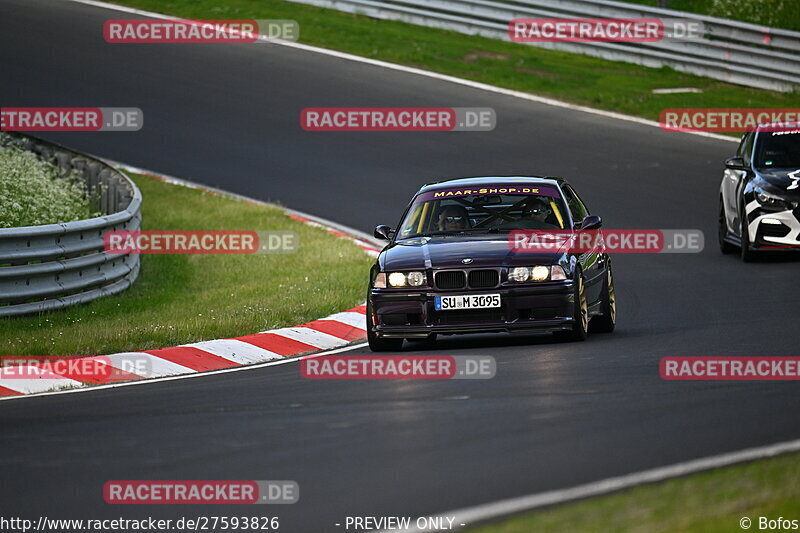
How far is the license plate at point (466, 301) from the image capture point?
11.2 metres

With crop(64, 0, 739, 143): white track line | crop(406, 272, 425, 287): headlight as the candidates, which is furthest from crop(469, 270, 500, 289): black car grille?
crop(64, 0, 739, 143): white track line

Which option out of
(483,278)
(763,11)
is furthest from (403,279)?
(763,11)

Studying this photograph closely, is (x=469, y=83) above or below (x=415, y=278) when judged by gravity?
below

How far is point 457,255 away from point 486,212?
1.23 meters

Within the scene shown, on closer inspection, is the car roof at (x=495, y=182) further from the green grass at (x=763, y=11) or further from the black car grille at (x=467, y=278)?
the green grass at (x=763, y=11)

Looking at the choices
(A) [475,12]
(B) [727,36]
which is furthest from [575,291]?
(A) [475,12]

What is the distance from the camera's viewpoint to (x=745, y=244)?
16.9m

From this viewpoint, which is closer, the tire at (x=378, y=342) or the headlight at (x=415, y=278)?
the headlight at (x=415, y=278)

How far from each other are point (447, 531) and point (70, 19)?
95.5 ft

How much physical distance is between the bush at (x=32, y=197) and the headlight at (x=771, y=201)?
7.71 metres

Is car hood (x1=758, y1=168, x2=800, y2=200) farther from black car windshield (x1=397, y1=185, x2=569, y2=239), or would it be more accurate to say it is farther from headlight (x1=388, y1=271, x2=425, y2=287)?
headlight (x1=388, y1=271, x2=425, y2=287)

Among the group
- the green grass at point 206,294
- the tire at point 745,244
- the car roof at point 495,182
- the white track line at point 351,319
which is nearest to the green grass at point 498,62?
the green grass at point 206,294

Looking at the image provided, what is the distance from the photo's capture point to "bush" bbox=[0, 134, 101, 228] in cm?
1552

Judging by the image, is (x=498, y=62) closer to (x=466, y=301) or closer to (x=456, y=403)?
(x=466, y=301)
